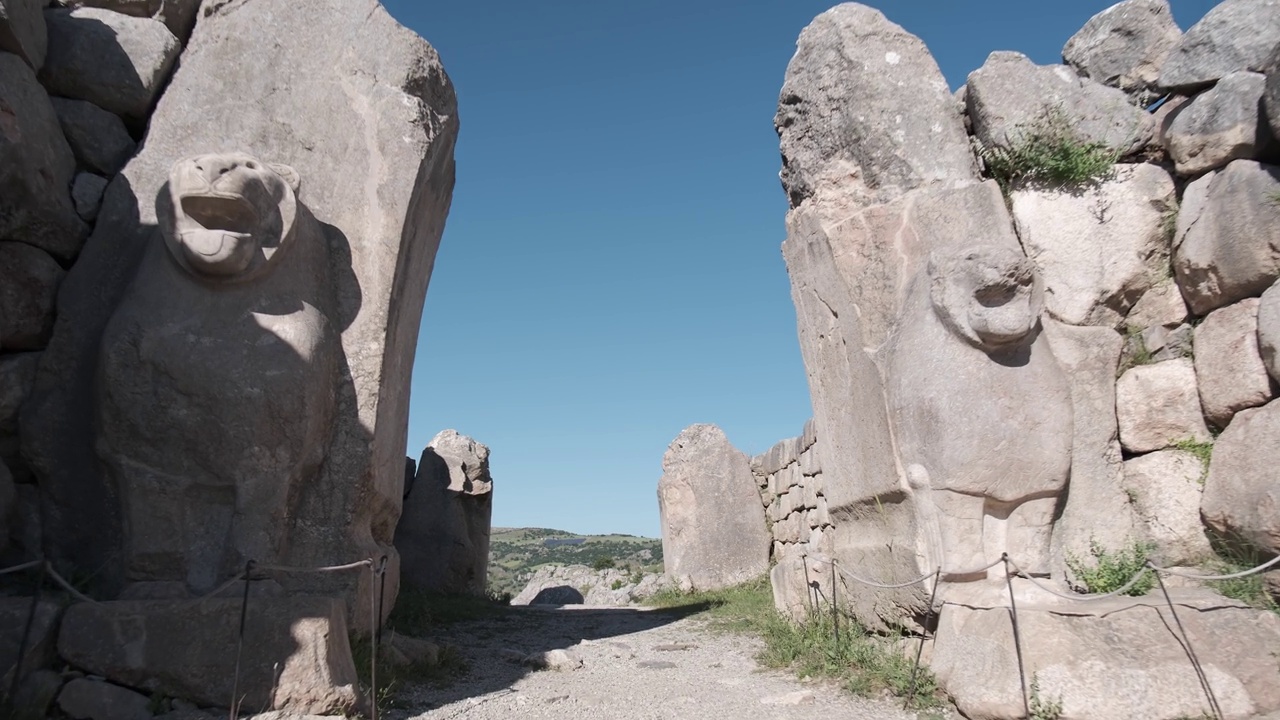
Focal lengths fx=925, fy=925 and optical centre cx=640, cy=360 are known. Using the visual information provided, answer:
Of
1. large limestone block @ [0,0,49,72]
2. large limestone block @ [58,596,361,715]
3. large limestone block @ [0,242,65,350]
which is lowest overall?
large limestone block @ [58,596,361,715]

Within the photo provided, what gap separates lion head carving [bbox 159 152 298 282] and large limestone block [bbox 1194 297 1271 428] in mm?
4543

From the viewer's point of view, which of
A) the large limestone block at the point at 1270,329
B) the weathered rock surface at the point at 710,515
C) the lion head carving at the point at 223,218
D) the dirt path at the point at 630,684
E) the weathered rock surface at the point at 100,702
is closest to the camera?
the weathered rock surface at the point at 100,702

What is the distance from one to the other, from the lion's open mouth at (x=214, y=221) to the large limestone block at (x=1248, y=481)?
4658 mm

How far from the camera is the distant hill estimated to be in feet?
88.1

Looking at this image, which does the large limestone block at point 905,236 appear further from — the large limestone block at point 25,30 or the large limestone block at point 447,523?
the large limestone block at point 447,523

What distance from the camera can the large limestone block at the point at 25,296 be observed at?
4512 millimetres

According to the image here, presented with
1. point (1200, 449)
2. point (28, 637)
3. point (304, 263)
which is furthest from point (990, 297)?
point (28, 637)

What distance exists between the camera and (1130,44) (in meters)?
5.40

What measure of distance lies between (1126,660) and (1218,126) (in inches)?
105

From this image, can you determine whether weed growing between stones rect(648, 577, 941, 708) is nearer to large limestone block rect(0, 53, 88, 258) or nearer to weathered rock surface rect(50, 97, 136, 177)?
large limestone block rect(0, 53, 88, 258)

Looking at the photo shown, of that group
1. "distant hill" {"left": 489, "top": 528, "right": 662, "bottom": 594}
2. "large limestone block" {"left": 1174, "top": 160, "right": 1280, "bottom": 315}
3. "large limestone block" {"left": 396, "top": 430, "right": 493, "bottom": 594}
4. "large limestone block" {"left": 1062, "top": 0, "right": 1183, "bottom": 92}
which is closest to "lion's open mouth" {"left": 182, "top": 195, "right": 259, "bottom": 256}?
"large limestone block" {"left": 1174, "top": 160, "right": 1280, "bottom": 315}

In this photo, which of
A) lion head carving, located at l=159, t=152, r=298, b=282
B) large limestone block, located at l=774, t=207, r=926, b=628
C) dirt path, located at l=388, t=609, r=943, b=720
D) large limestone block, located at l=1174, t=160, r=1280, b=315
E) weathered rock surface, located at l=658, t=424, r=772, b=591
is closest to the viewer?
large limestone block, located at l=1174, t=160, r=1280, b=315

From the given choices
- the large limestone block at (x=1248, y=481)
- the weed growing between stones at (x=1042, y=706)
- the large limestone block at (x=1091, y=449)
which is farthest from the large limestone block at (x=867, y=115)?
the weed growing between stones at (x=1042, y=706)

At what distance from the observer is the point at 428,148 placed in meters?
5.36
